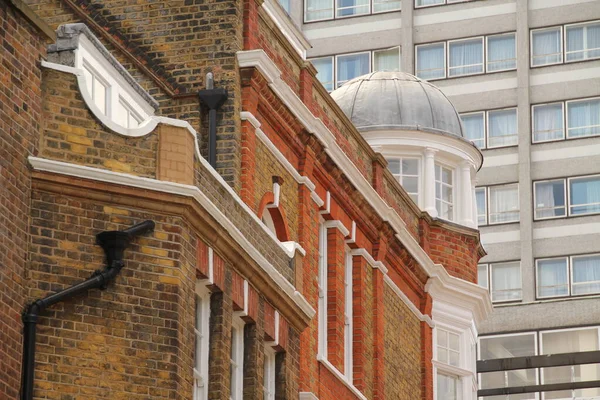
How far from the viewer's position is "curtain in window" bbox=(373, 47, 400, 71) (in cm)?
8538

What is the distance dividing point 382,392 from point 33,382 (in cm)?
1768

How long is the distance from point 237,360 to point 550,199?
5268cm

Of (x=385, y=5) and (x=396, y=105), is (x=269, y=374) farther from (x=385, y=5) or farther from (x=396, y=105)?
(x=385, y=5)

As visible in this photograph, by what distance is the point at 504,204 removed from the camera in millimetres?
82688

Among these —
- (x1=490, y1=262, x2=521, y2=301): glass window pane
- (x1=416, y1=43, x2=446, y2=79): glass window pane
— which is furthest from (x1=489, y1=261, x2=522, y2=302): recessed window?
(x1=416, y1=43, x2=446, y2=79): glass window pane

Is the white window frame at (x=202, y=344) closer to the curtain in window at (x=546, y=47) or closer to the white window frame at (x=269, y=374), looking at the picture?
the white window frame at (x=269, y=374)

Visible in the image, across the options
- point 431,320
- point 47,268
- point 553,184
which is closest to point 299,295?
point 47,268

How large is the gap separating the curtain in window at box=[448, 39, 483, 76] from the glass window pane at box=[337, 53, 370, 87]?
128 inches

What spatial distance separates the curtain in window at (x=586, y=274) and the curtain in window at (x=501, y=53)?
788 cm

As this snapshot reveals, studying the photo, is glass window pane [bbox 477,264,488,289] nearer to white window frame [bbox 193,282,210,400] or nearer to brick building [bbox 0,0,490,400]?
brick building [bbox 0,0,490,400]

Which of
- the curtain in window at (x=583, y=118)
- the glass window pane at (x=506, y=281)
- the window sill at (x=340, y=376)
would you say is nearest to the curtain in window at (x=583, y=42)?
the curtain in window at (x=583, y=118)

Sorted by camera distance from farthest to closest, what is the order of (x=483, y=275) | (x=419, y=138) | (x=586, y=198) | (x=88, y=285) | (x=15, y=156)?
(x=586, y=198) < (x=483, y=275) < (x=419, y=138) < (x=88, y=285) < (x=15, y=156)

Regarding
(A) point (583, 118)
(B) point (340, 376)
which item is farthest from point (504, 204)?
(B) point (340, 376)

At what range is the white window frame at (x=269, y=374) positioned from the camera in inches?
1259
